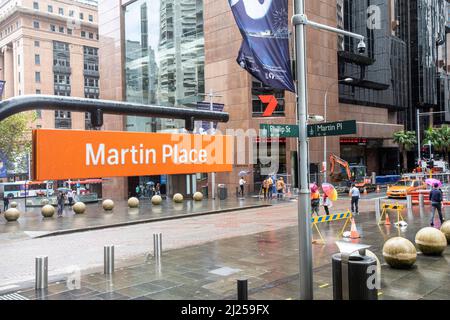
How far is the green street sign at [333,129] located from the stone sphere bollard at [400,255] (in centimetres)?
450

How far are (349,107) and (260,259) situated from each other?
1674 inches

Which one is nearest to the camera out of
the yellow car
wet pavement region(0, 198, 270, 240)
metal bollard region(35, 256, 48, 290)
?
metal bollard region(35, 256, 48, 290)

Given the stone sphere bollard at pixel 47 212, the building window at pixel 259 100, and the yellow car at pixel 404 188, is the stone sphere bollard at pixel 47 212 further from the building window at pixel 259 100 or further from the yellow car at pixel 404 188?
the yellow car at pixel 404 188

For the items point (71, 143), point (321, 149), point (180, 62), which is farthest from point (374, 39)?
point (71, 143)

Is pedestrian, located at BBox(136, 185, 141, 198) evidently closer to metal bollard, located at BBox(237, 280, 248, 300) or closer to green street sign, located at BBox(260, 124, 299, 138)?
green street sign, located at BBox(260, 124, 299, 138)

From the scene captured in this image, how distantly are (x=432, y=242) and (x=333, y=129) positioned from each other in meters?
6.37

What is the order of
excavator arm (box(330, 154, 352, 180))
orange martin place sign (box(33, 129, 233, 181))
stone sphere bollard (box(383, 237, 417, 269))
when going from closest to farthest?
orange martin place sign (box(33, 129, 233, 181)), stone sphere bollard (box(383, 237, 417, 269)), excavator arm (box(330, 154, 352, 180))

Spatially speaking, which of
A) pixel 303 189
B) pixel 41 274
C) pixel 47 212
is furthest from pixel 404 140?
pixel 41 274

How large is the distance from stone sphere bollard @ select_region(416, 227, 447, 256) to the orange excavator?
27.5 m

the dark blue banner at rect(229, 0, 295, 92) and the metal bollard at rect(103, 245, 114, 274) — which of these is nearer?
the dark blue banner at rect(229, 0, 295, 92)

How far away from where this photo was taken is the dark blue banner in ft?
21.6

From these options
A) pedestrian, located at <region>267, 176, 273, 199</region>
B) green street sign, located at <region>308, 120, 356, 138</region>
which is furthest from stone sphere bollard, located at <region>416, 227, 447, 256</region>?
pedestrian, located at <region>267, 176, 273, 199</region>
